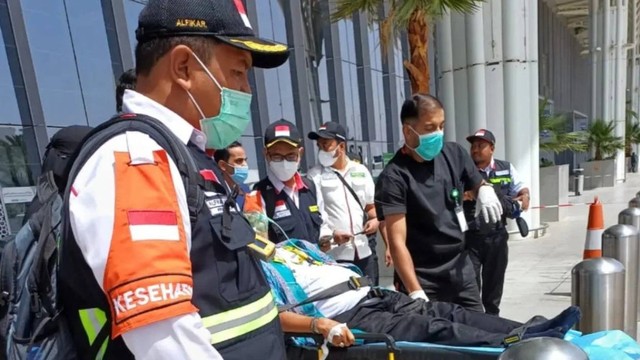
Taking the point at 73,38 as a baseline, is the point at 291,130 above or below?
below

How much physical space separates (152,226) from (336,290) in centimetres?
165

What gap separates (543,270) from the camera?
584 centimetres

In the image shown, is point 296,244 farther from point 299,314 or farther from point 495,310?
A: point 495,310

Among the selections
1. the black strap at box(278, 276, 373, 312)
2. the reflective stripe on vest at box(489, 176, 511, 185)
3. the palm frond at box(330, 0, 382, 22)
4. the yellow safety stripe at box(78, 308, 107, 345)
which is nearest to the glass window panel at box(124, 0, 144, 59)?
the palm frond at box(330, 0, 382, 22)

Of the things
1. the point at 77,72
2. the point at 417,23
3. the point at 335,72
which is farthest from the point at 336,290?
the point at 335,72

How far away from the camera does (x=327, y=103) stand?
1449 cm

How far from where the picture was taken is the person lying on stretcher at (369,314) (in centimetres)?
206

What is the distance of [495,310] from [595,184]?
16.0 metres

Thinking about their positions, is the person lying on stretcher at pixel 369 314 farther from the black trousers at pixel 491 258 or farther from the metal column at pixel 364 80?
the metal column at pixel 364 80

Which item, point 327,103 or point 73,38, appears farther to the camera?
point 327,103

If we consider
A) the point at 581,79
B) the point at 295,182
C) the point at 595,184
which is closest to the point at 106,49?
the point at 295,182

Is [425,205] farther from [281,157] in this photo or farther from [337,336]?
[281,157]

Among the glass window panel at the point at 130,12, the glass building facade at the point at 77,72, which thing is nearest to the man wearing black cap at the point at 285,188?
the glass building facade at the point at 77,72

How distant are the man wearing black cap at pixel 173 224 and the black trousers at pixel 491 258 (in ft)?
10.00
